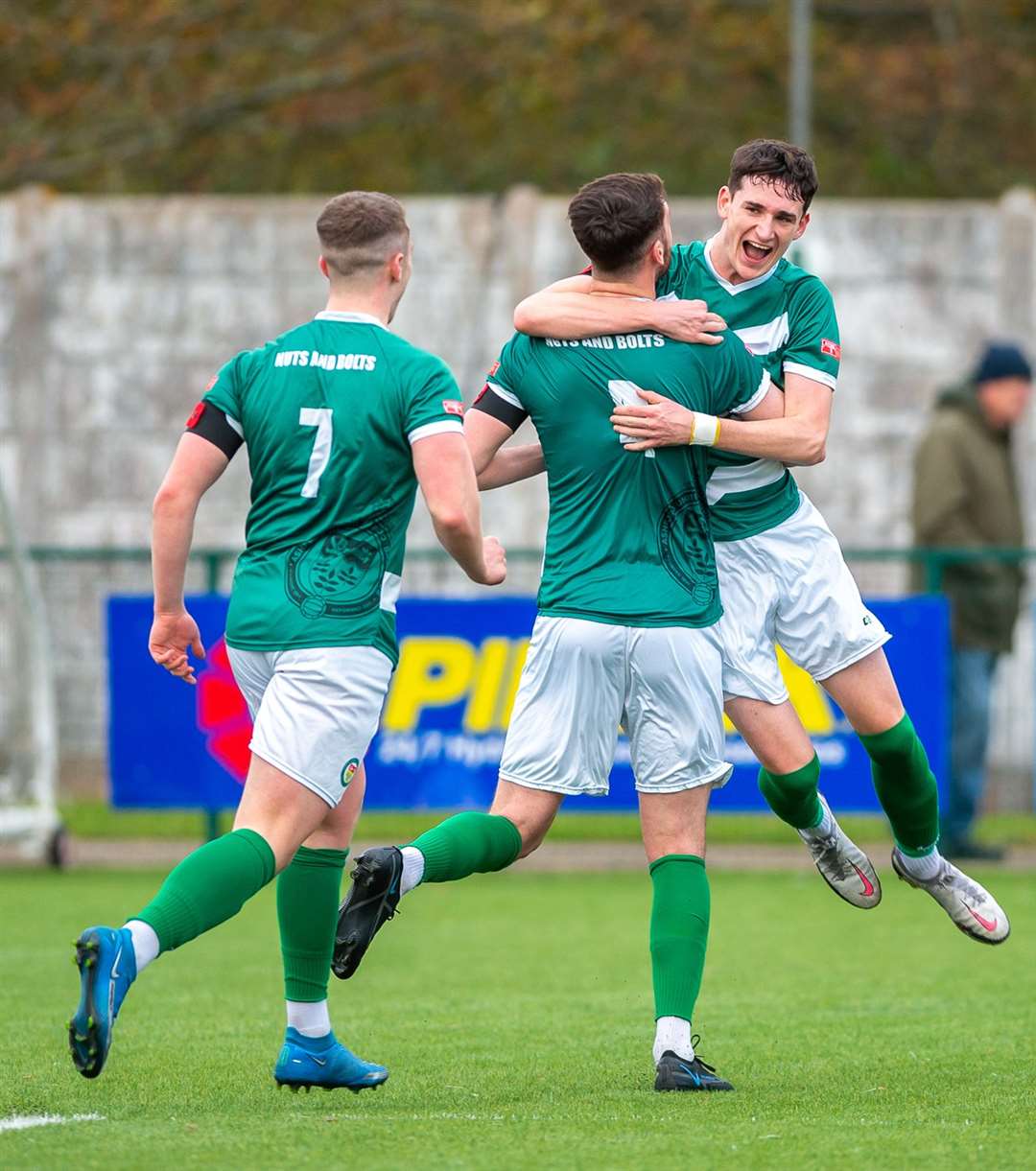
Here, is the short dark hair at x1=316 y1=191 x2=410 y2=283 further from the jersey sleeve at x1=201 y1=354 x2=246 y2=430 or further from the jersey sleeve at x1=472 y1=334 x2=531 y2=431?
the jersey sleeve at x1=472 y1=334 x2=531 y2=431

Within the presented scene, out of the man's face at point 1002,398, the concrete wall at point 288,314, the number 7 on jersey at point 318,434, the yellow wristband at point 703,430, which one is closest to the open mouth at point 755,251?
the yellow wristband at point 703,430

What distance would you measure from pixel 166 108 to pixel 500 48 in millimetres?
3169

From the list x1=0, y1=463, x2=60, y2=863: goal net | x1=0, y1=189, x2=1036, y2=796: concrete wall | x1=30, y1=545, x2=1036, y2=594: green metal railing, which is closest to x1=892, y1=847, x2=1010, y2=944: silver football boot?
x1=30, y1=545, x2=1036, y2=594: green metal railing

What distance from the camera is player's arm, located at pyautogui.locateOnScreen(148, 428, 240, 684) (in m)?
5.18

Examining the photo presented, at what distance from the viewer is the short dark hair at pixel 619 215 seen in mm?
5379

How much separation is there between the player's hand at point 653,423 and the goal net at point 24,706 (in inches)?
257

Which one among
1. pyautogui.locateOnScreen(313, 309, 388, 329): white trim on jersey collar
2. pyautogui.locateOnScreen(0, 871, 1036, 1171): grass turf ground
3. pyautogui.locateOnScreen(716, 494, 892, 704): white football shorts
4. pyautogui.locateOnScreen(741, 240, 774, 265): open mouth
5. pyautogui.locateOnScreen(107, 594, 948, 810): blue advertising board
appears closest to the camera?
pyautogui.locateOnScreen(0, 871, 1036, 1171): grass turf ground

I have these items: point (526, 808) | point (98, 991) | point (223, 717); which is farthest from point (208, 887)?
point (223, 717)

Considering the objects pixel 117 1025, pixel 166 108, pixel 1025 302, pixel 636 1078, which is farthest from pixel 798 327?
pixel 166 108

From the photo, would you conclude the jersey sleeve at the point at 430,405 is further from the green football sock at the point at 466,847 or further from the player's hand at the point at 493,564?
the green football sock at the point at 466,847

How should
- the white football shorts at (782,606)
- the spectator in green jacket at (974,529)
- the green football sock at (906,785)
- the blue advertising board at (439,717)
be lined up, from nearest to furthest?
the white football shorts at (782,606) < the green football sock at (906,785) < the blue advertising board at (439,717) < the spectator in green jacket at (974,529)

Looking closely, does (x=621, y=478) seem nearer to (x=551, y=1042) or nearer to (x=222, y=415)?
(x=222, y=415)

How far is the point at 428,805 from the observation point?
1128cm

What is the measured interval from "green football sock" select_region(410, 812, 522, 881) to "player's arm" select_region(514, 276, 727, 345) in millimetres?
1251
